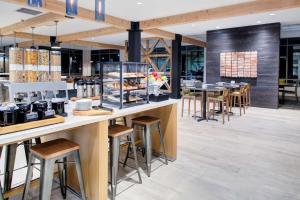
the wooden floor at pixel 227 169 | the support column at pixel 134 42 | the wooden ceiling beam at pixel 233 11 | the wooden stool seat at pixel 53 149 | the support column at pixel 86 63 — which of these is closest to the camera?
the wooden stool seat at pixel 53 149

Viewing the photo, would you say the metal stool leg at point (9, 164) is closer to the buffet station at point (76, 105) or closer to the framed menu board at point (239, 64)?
the buffet station at point (76, 105)

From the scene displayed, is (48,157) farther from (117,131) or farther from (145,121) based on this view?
(145,121)

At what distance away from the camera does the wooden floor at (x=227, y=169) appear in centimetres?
257

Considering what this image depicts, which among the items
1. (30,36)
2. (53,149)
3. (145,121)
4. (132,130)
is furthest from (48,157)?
(30,36)

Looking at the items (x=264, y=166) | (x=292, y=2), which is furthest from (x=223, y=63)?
(x=264, y=166)

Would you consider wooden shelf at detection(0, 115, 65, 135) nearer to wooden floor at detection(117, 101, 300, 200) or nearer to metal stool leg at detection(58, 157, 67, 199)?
metal stool leg at detection(58, 157, 67, 199)

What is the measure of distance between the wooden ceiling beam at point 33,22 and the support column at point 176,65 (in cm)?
545

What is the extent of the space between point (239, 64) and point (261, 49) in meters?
0.89

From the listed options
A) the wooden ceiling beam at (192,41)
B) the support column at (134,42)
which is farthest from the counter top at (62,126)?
the wooden ceiling beam at (192,41)

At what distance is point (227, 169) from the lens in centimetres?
320

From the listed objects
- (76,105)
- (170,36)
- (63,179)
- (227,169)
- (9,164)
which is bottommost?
(227,169)

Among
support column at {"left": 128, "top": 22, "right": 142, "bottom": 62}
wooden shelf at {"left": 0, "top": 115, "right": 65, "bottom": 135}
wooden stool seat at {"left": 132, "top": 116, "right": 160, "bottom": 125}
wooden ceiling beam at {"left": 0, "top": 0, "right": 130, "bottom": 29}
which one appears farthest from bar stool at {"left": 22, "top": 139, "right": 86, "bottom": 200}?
support column at {"left": 128, "top": 22, "right": 142, "bottom": 62}

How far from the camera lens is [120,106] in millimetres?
2658

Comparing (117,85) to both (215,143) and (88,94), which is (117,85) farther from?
(215,143)
